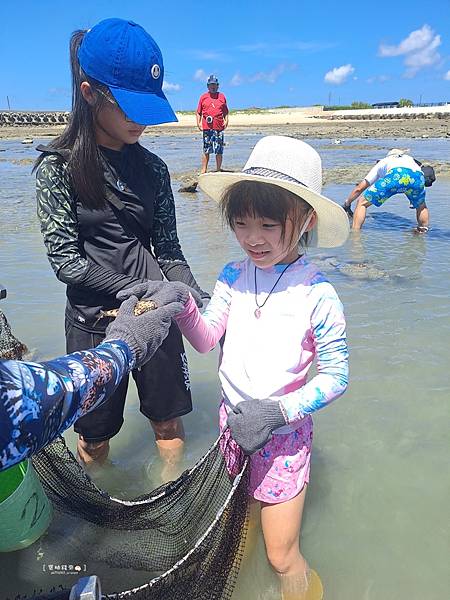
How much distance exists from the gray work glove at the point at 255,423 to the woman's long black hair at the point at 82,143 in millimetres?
1186

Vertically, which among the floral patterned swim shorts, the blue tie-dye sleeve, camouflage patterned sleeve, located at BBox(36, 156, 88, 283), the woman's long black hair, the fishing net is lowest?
the fishing net

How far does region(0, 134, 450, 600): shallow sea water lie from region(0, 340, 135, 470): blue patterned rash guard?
3.97 ft

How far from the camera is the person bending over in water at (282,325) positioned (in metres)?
1.88

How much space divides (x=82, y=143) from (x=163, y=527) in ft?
5.53

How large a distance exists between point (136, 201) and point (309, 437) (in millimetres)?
1320

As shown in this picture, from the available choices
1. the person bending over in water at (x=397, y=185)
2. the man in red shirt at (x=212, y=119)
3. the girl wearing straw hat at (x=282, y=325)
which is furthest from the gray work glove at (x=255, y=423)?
the man in red shirt at (x=212, y=119)

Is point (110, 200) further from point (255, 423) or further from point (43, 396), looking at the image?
point (43, 396)

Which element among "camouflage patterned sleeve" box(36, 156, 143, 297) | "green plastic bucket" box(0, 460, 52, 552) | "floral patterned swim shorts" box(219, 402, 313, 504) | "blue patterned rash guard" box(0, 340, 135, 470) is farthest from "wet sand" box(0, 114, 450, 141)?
"blue patterned rash guard" box(0, 340, 135, 470)

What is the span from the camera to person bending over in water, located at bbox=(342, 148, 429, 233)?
25.6 ft

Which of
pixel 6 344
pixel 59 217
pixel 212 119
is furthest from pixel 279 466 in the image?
pixel 212 119

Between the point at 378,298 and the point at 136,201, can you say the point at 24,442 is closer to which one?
the point at 136,201

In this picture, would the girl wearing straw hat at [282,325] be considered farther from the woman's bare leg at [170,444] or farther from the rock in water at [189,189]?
the rock in water at [189,189]

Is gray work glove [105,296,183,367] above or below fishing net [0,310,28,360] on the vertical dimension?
above

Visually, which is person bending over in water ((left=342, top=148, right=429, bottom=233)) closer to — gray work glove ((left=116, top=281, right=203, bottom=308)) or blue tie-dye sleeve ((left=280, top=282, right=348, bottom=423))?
blue tie-dye sleeve ((left=280, top=282, right=348, bottom=423))
